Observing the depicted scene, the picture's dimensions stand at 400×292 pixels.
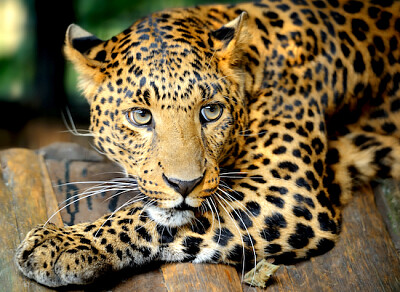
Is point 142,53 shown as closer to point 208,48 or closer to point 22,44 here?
point 208,48

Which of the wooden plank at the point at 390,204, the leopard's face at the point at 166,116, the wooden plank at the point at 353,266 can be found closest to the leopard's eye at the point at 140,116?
the leopard's face at the point at 166,116

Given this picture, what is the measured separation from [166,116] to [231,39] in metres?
0.89

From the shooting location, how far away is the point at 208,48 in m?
4.53

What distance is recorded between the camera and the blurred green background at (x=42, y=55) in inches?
345

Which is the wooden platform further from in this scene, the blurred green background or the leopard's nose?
the blurred green background

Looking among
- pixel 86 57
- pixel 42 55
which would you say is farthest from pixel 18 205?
pixel 42 55

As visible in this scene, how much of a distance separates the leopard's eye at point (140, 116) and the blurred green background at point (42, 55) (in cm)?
435

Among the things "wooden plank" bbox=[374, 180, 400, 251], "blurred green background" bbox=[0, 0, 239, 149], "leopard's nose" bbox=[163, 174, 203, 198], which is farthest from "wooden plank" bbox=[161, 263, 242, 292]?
"blurred green background" bbox=[0, 0, 239, 149]

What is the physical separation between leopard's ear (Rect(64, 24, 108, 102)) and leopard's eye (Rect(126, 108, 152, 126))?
1.47 feet

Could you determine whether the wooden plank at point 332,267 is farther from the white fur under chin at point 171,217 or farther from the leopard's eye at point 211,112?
the leopard's eye at point 211,112

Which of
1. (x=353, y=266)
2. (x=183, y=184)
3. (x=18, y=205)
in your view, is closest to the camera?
(x=183, y=184)

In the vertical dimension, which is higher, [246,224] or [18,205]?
[246,224]

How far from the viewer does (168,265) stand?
14.2 ft

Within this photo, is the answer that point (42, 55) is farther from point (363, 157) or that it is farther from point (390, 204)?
point (390, 204)
